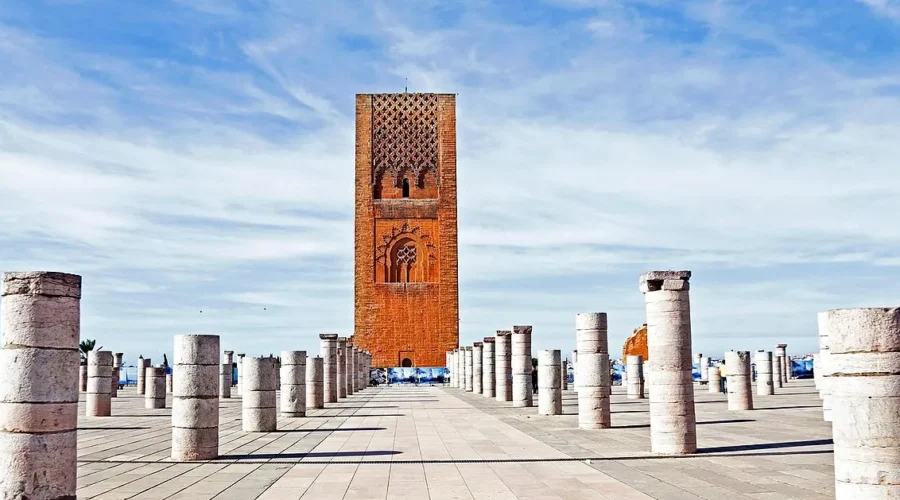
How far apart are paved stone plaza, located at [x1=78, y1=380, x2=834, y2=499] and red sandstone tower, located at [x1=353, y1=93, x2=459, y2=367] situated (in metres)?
29.5

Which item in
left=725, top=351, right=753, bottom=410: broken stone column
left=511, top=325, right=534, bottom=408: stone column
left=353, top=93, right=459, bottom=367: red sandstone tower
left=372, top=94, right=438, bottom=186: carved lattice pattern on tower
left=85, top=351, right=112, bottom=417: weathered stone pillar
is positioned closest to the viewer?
left=725, top=351, right=753, bottom=410: broken stone column

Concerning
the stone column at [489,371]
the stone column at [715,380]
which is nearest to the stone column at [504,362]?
the stone column at [489,371]

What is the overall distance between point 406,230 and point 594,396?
32.8 meters

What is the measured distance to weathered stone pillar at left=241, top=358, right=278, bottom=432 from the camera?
12633mm

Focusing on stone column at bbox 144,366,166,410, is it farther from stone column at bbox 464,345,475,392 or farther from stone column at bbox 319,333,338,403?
stone column at bbox 464,345,475,392

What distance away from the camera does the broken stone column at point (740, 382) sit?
16953mm

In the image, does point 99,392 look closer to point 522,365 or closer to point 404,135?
point 522,365

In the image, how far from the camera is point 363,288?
147ft

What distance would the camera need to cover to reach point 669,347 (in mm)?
9945

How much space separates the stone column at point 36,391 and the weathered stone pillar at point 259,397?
6323mm

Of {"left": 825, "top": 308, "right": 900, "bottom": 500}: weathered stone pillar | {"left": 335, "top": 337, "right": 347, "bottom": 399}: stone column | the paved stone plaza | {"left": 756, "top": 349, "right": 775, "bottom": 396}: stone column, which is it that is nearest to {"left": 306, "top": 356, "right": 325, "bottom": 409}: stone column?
the paved stone plaza

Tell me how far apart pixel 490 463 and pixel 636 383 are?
50.8 feet

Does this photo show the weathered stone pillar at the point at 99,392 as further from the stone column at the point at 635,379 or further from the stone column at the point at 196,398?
the stone column at the point at 635,379

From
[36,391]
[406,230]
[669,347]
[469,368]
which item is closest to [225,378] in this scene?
[469,368]
